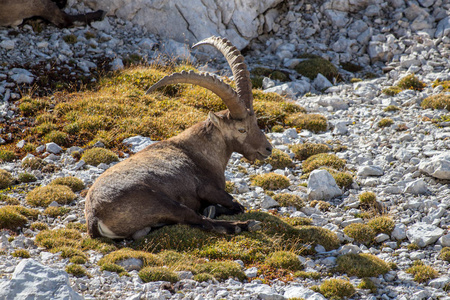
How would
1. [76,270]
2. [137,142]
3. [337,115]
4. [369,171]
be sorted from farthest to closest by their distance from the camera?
[337,115], [137,142], [369,171], [76,270]

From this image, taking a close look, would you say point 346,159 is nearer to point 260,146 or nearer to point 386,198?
point 386,198

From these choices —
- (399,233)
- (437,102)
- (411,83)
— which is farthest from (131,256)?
(411,83)

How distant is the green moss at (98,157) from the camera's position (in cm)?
1427

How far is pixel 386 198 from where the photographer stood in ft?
40.1

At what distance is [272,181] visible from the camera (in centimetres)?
1349

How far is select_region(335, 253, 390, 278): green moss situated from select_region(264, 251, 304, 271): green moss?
0.77 metres

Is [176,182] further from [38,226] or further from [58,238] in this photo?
[38,226]

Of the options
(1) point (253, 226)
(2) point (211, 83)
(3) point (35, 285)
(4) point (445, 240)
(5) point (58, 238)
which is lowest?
(3) point (35, 285)

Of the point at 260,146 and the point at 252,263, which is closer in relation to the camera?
the point at 252,263

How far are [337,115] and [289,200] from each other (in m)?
8.94

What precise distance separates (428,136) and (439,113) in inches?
104

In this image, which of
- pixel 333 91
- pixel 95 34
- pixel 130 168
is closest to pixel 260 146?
pixel 130 168

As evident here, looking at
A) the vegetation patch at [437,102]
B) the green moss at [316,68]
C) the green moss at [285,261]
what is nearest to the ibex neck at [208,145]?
the green moss at [285,261]

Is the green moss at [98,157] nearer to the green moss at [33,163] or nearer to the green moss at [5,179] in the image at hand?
the green moss at [33,163]
